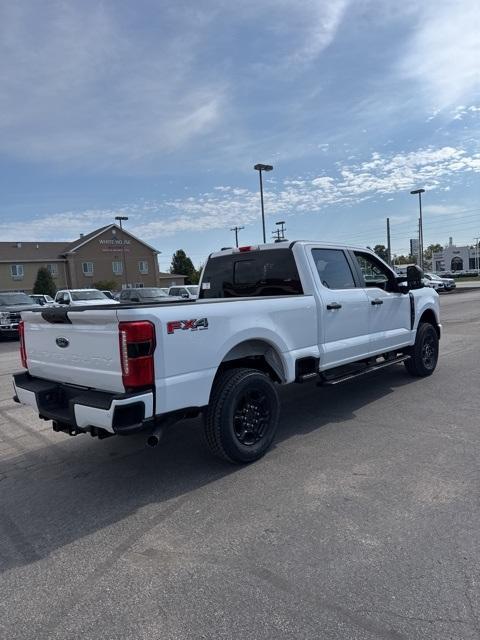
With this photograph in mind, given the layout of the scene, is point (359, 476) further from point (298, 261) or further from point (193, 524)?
point (298, 261)

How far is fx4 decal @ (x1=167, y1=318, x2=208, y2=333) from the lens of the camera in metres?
3.57

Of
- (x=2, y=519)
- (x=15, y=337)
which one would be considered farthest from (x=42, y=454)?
(x=15, y=337)

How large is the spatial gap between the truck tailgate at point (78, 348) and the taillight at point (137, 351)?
0.24ft

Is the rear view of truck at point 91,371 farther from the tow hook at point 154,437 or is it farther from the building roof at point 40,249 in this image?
the building roof at point 40,249

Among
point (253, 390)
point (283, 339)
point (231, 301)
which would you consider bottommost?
point (253, 390)

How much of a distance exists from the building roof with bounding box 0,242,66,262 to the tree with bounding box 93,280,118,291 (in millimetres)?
6081

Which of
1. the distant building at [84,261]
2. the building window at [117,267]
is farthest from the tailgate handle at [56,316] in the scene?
the building window at [117,267]

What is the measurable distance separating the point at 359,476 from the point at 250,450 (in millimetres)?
946

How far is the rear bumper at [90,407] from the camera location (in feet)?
11.1

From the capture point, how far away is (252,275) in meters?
5.74

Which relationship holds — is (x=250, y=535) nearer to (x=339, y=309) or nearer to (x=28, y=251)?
(x=339, y=309)

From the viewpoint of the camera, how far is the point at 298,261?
206 inches

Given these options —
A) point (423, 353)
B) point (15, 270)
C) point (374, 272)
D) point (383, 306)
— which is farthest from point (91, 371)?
point (15, 270)

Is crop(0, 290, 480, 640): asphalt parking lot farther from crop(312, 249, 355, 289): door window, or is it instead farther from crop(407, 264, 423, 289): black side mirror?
crop(407, 264, 423, 289): black side mirror
